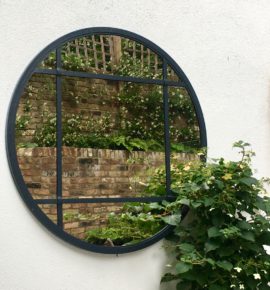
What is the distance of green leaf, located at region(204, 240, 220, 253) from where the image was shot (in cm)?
337

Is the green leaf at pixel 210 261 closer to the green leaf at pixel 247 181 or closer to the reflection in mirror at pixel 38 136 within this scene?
the green leaf at pixel 247 181

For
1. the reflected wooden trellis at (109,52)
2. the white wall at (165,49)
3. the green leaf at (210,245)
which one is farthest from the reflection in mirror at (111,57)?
→ the green leaf at (210,245)

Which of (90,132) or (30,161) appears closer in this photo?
(30,161)

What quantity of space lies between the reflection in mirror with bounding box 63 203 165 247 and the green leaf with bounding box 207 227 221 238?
381mm

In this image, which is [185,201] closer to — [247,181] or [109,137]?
[247,181]

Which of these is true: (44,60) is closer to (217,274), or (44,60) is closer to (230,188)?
(230,188)

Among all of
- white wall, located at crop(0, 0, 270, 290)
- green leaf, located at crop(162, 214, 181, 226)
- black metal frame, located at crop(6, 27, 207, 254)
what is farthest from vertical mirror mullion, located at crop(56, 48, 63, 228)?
green leaf, located at crop(162, 214, 181, 226)

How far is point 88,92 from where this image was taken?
355 centimetres

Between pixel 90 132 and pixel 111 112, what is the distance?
0.72ft

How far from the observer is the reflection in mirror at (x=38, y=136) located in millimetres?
3270

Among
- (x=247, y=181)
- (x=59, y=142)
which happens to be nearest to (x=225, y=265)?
(x=247, y=181)

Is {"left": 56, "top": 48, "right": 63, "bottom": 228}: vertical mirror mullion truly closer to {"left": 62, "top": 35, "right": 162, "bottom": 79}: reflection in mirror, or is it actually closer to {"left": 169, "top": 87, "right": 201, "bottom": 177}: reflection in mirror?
{"left": 62, "top": 35, "right": 162, "bottom": 79}: reflection in mirror

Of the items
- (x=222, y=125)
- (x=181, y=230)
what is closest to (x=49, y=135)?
(x=181, y=230)

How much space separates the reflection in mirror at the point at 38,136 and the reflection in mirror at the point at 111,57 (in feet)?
0.77
